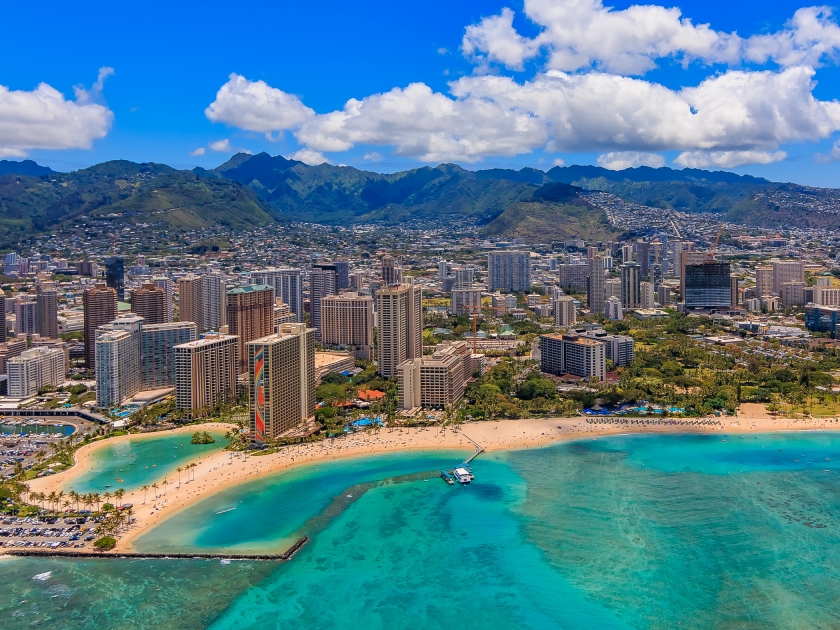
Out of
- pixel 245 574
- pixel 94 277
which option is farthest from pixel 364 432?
pixel 94 277

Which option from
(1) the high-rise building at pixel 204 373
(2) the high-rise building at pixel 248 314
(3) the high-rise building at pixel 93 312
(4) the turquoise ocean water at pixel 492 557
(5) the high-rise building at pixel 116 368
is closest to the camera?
(4) the turquoise ocean water at pixel 492 557

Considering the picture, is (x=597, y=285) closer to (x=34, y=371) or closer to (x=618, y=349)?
(x=618, y=349)

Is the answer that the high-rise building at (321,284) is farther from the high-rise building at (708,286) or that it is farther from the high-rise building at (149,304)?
the high-rise building at (708,286)

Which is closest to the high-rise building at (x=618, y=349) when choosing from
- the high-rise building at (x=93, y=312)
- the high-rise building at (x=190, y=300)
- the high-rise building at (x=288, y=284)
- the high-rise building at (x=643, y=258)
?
the high-rise building at (x=288, y=284)

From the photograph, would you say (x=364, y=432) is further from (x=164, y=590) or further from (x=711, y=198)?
(x=711, y=198)

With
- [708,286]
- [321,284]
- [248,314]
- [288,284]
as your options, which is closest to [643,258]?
[708,286]

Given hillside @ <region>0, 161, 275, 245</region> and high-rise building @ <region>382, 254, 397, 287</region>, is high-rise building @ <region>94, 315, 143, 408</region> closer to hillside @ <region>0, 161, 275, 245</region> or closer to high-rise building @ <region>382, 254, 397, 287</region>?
high-rise building @ <region>382, 254, 397, 287</region>
